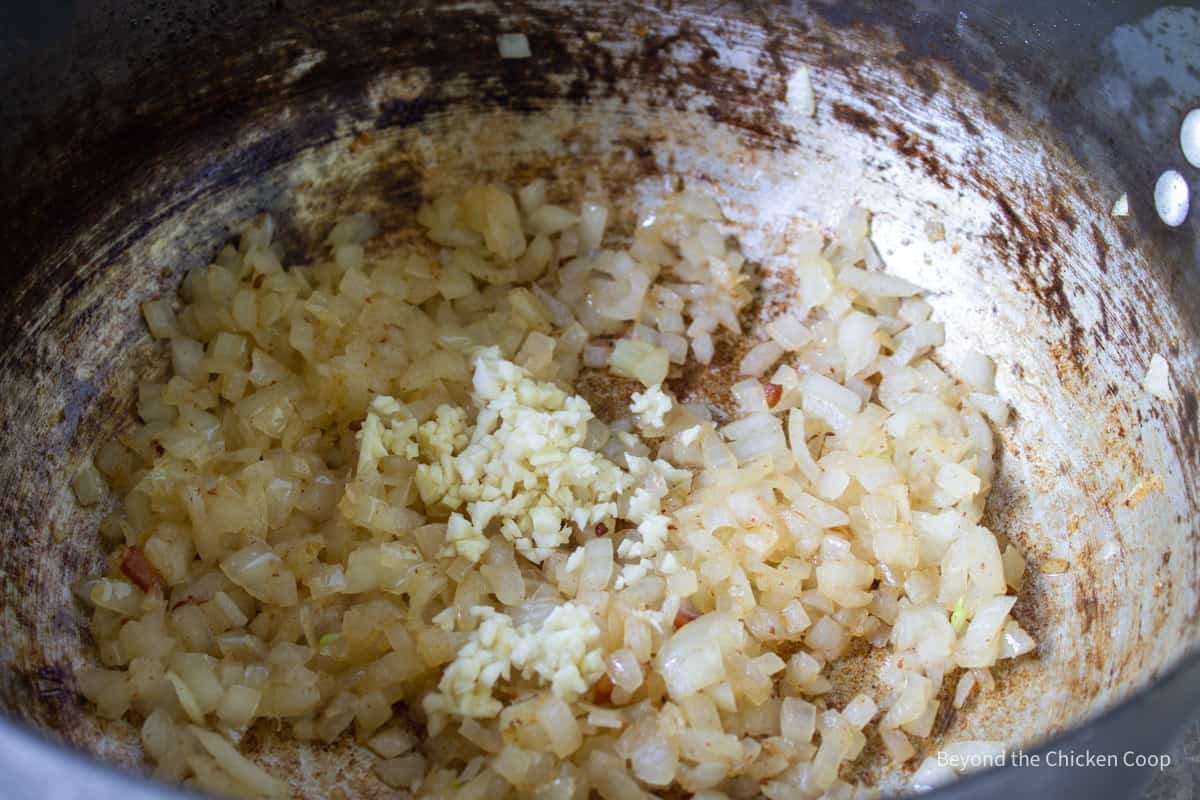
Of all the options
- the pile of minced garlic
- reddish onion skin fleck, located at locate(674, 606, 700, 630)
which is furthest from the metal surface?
reddish onion skin fleck, located at locate(674, 606, 700, 630)

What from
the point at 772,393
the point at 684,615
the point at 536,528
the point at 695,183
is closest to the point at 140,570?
the point at 536,528

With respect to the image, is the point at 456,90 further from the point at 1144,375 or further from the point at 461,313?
the point at 1144,375

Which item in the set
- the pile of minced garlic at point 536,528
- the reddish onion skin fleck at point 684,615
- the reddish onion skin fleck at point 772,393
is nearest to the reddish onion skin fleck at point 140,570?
the pile of minced garlic at point 536,528

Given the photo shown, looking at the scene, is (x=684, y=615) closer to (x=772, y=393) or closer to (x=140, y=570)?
(x=772, y=393)

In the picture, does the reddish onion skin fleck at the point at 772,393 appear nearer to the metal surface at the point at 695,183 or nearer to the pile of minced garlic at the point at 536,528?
the pile of minced garlic at the point at 536,528

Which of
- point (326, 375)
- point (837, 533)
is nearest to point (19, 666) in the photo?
point (326, 375)
